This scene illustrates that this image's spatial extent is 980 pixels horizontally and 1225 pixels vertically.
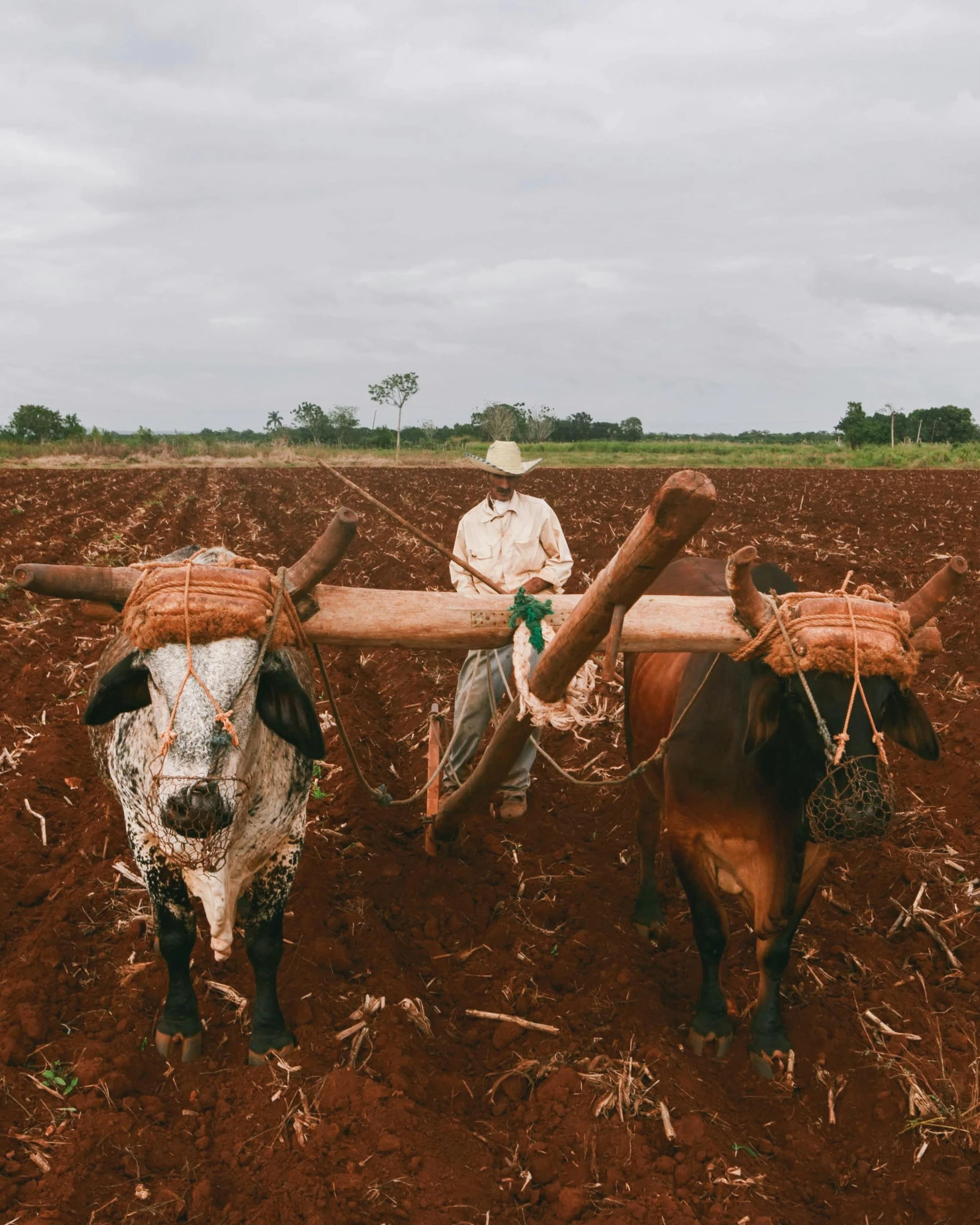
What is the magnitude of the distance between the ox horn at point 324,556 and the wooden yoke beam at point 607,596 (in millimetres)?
805

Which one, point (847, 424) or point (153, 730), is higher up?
point (847, 424)

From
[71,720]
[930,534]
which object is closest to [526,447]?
[930,534]

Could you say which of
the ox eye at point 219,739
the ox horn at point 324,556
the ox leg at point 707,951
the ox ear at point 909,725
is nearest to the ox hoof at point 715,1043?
the ox leg at point 707,951

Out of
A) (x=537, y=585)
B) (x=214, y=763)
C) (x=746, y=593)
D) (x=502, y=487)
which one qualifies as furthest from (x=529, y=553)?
(x=214, y=763)

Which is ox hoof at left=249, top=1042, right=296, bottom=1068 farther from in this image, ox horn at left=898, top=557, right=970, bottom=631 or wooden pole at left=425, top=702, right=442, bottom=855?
ox horn at left=898, top=557, right=970, bottom=631

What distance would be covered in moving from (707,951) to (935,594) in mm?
1921

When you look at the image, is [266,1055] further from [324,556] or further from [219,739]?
[324,556]

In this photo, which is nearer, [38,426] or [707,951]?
[707,951]

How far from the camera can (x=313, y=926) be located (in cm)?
482

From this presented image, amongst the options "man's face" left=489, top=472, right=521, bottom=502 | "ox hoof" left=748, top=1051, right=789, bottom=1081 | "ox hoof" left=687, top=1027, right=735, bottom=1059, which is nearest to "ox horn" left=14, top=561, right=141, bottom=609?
"man's face" left=489, top=472, right=521, bottom=502

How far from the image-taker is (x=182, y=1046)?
400 centimetres

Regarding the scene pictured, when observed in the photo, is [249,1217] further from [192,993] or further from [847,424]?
[847,424]

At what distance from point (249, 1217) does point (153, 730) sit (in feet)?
5.81

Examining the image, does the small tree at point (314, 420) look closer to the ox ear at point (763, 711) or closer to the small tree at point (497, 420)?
the small tree at point (497, 420)
